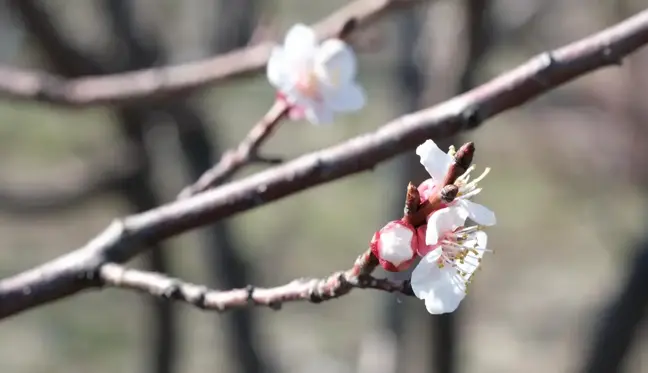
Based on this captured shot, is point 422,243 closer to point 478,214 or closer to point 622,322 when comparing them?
point 478,214

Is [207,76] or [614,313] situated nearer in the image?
[207,76]

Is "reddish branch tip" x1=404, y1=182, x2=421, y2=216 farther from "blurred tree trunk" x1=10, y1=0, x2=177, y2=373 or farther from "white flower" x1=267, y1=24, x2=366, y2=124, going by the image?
"blurred tree trunk" x1=10, y1=0, x2=177, y2=373

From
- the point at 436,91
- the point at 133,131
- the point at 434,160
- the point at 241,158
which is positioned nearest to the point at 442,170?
the point at 434,160

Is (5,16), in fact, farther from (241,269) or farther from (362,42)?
(362,42)

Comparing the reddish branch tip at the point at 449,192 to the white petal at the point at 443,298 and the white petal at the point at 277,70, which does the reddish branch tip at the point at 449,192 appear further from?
the white petal at the point at 277,70

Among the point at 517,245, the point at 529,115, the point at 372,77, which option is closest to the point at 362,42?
the point at 529,115
